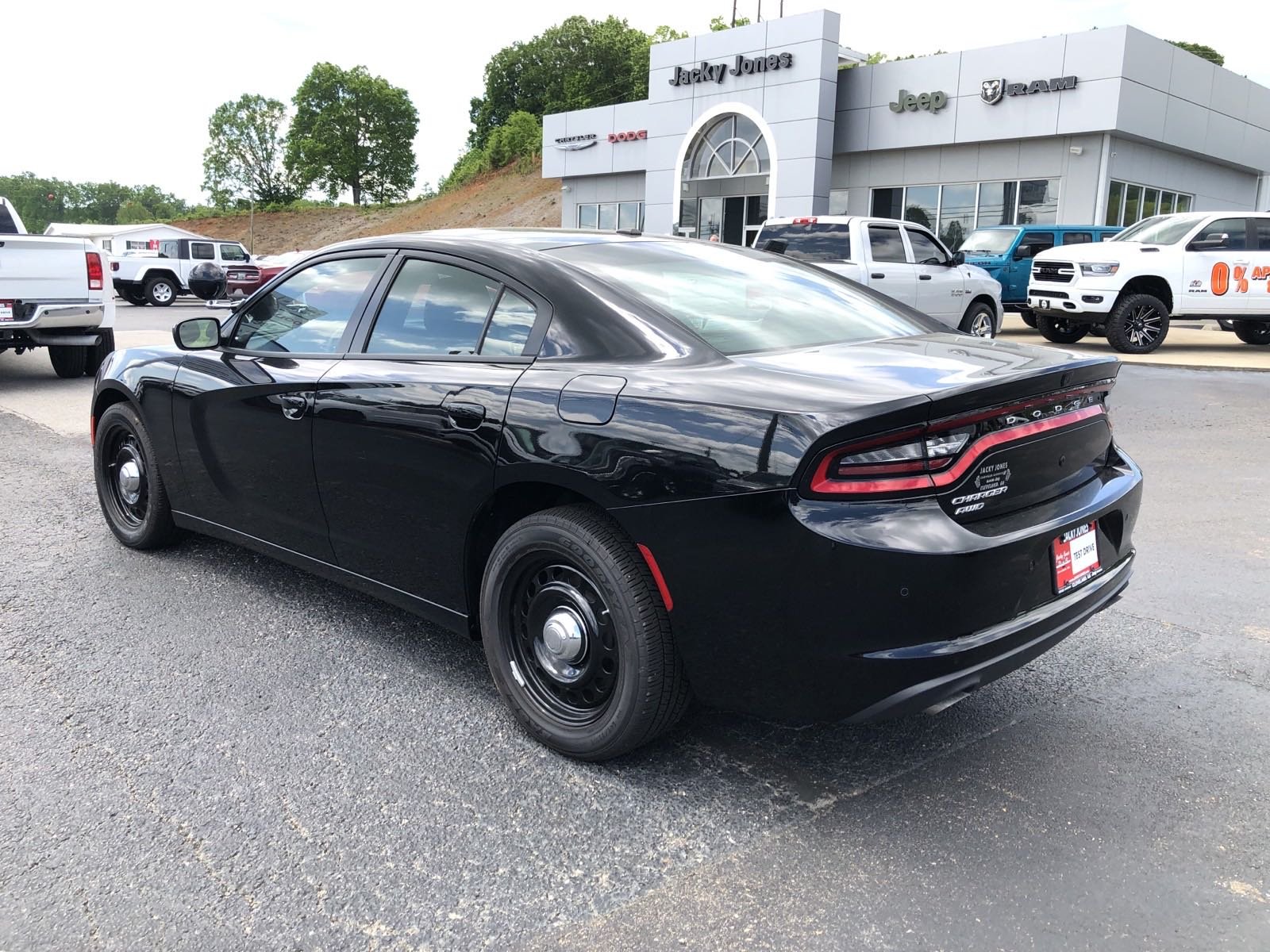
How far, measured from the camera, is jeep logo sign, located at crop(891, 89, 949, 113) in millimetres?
26578

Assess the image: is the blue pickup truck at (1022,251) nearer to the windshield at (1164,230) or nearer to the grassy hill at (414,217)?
the windshield at (1164,230)

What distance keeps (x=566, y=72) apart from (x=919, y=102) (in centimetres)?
5447

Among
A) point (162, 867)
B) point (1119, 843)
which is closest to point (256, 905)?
point (162, 867)

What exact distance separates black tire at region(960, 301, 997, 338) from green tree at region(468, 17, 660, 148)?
2208 inches

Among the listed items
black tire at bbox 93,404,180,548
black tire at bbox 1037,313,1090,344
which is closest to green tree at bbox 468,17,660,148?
black tire at bbox 1037,313,1090,344

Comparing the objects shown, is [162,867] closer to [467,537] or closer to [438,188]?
[467,537]

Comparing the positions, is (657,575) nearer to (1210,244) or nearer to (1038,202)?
(1210,244)

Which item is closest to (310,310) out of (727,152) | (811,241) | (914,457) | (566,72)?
(914,457)

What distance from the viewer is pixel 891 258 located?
13281 millimetres

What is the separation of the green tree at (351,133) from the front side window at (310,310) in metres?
88.5

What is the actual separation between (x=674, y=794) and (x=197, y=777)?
1.32m

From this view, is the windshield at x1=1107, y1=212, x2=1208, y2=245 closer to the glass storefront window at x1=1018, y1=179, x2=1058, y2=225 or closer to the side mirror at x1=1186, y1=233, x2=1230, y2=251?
the side mirror at x1=1186, y1=233, x2=1230, y2=251

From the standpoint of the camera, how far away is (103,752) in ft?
9.79

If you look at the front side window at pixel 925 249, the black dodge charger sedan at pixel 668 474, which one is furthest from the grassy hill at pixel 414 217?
the black dodge charger sedan at pixel 668 474
